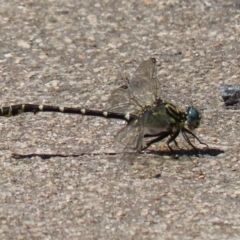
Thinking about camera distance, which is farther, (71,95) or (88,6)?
(88,6)

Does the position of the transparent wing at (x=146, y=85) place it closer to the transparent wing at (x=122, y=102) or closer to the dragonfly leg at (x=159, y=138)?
the transparent wing at (x=122, y=102)

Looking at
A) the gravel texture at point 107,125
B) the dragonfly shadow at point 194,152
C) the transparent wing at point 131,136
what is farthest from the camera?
the dragonfly shadow at point 194,152

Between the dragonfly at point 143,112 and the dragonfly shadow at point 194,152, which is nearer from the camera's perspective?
the dragonfly at point 143,112

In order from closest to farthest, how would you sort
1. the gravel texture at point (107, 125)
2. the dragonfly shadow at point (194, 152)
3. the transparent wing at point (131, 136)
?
the gravel texture at point (107, 125)
the transparent wing at point (131, 136)
the dragonfly shadow at point (194, 152)

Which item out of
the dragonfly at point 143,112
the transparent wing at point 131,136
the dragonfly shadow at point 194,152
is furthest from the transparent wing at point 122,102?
the dragonfly shadow at point 194,152

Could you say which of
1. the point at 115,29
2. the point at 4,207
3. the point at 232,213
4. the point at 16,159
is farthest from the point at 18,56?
the point at 232,213

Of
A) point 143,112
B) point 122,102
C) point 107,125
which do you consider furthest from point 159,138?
point 107,125

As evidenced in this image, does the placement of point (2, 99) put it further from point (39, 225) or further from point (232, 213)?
point (232, 213)
